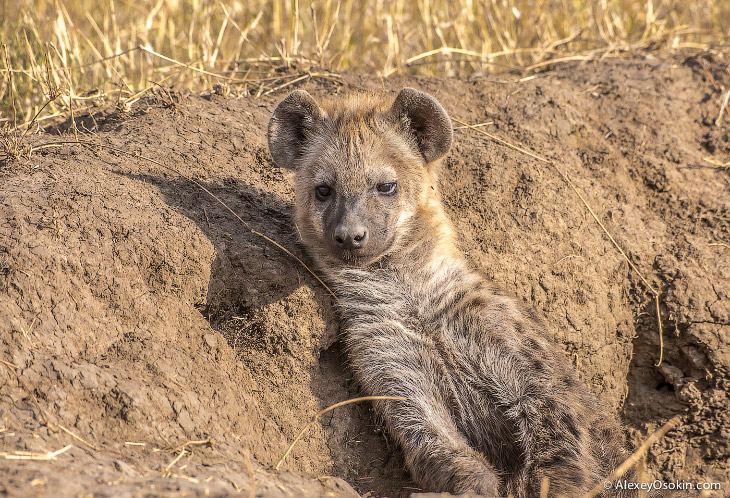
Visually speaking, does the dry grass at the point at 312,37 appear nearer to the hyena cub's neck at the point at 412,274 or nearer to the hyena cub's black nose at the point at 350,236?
the hyena cub's neck at the point at 412,274

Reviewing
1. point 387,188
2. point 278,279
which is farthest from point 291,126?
point 278,279

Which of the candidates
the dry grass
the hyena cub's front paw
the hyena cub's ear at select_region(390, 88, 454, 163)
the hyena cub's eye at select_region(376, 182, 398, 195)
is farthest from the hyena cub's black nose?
the dry grass

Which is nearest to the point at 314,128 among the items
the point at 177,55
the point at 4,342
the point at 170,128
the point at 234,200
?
the point at 234,200

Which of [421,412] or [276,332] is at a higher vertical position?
[276,332]

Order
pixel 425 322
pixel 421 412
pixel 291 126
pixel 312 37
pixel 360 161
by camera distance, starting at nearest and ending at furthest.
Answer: pixel 421 412
pixel 360 161
pixel 425 322
pixel 291 126
pixel 312 37

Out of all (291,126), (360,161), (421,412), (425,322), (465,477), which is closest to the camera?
(465,477)

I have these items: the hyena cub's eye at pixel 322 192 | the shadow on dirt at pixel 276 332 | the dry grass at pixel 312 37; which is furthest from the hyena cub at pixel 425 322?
the dry grass at pixel 312 37

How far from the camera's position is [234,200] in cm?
384

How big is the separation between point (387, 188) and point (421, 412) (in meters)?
1.07

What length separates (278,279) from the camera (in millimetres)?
3570

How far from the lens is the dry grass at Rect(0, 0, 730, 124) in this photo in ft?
16.6

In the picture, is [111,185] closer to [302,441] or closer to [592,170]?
[302,441]

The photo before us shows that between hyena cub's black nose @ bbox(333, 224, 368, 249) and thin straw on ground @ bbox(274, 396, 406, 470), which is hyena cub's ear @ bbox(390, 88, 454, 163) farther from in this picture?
thin straw on ground @ bbox(274, 396, 406, 470)

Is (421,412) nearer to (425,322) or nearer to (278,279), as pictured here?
(425,322)
